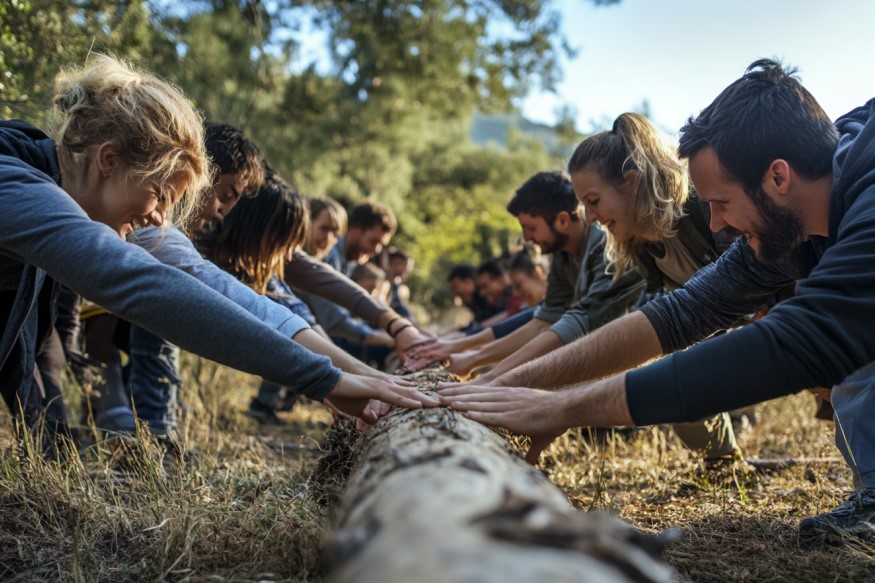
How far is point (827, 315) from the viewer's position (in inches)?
73.1

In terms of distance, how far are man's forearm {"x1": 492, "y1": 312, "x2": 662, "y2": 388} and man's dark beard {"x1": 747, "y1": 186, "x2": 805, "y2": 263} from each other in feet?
1.96

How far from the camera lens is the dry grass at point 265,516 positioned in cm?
208

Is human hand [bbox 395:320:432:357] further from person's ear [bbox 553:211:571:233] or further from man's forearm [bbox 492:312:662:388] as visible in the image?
man's forearm [bbox 492:312:662:388]

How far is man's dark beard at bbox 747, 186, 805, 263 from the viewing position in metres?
2.43

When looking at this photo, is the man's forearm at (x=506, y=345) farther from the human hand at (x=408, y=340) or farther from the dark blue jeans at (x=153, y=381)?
the dark blue jeans at (x=153, y=381)

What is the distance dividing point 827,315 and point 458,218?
20.0 metres

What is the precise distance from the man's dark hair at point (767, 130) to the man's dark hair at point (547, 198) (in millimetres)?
1913

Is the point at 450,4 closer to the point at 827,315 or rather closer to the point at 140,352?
the point at 140,352

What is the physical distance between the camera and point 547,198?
4535mm

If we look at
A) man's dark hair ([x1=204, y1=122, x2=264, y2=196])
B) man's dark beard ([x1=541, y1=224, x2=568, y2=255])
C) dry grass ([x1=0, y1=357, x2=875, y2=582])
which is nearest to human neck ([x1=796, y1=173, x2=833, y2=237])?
dry grass ([x1=0, y1=357, x2=875, y2=582])

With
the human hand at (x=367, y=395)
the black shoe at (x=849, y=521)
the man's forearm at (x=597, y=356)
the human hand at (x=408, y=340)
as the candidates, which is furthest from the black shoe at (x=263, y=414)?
the black shoe at (x=849, y=521)

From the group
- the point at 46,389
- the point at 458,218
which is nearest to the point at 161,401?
the point at 46,389

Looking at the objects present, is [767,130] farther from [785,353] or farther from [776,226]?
[785,353]

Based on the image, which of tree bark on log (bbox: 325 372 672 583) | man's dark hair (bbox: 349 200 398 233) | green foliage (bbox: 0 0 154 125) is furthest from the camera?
man's dark hair (bbox: 349 200 398 233)
